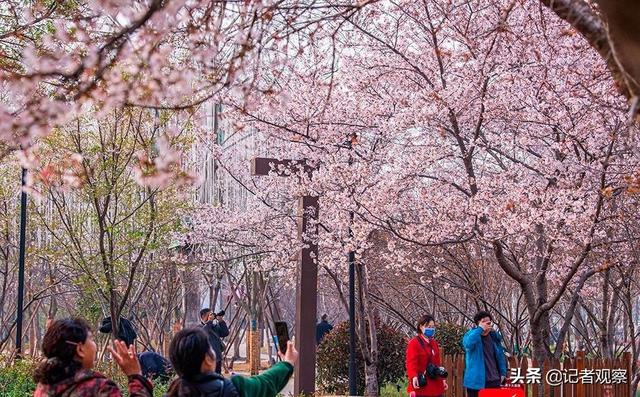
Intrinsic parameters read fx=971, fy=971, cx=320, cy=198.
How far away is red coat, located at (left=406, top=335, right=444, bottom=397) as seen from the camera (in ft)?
36.6

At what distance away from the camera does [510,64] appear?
1270cm

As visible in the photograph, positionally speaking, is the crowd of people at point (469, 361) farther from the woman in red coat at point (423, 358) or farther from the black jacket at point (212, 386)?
the black jacket at point (212, 386)

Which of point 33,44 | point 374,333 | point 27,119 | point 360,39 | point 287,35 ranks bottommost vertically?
point 374,333

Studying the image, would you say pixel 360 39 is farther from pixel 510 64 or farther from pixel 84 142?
pixel 84 142

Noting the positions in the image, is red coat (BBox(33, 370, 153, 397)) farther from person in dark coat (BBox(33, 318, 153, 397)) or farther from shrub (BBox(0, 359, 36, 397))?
shrub (BBox(0, 359, 36, 397))

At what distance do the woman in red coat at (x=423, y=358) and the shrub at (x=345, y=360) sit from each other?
641cm

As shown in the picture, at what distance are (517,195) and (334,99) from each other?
3978mm

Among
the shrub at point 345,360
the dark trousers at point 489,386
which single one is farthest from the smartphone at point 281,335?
the shrub at point 345,360

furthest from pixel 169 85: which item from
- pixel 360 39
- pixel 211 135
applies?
pixel 211 135

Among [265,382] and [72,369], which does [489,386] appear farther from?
[72,369]

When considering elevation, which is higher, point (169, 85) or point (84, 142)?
point (84, 142)

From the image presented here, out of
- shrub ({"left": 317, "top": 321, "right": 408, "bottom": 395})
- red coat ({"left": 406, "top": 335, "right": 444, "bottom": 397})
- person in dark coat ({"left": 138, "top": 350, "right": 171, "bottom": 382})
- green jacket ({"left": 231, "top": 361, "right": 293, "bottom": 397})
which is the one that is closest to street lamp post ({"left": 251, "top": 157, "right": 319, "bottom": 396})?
red coat ({"left": 406, "top": 335, "right": 444, "bottom": 397})

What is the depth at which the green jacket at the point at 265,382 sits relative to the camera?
4.62 m

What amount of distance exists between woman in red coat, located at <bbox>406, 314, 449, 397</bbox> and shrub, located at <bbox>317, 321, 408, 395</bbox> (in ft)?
21.0
